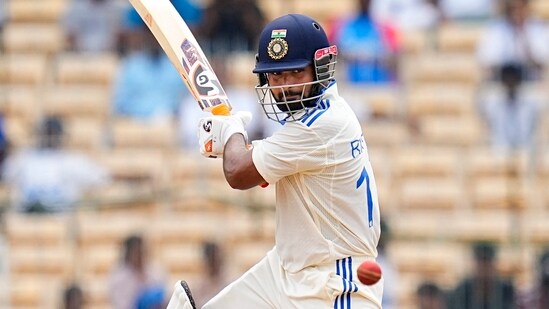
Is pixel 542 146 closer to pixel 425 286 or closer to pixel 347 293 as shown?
pixel 425 286

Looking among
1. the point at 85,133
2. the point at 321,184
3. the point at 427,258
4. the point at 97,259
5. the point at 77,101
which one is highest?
the point at 77,101

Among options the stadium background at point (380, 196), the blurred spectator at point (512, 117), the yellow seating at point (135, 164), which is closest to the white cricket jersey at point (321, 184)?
the stadium background at point (380, 196)

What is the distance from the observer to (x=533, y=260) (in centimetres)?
973

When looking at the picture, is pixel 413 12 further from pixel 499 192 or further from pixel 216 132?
pixel 216 132

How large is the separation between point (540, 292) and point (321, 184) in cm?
396

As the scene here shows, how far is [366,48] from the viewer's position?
36.9ft

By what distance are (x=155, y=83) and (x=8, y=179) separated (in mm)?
1420

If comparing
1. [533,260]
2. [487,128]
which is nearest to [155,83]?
[487,128]

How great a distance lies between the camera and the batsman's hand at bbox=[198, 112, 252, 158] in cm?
595

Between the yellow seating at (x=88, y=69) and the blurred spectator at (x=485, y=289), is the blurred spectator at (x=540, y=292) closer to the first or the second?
the blurred spectator at (x=485, y=289)

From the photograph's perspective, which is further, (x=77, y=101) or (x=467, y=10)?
(x=467, y=10)

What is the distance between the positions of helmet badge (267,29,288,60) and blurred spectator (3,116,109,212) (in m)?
4.84

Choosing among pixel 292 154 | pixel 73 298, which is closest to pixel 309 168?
pixel 292 154

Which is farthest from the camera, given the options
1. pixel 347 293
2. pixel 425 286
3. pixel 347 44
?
pixel 347 44
